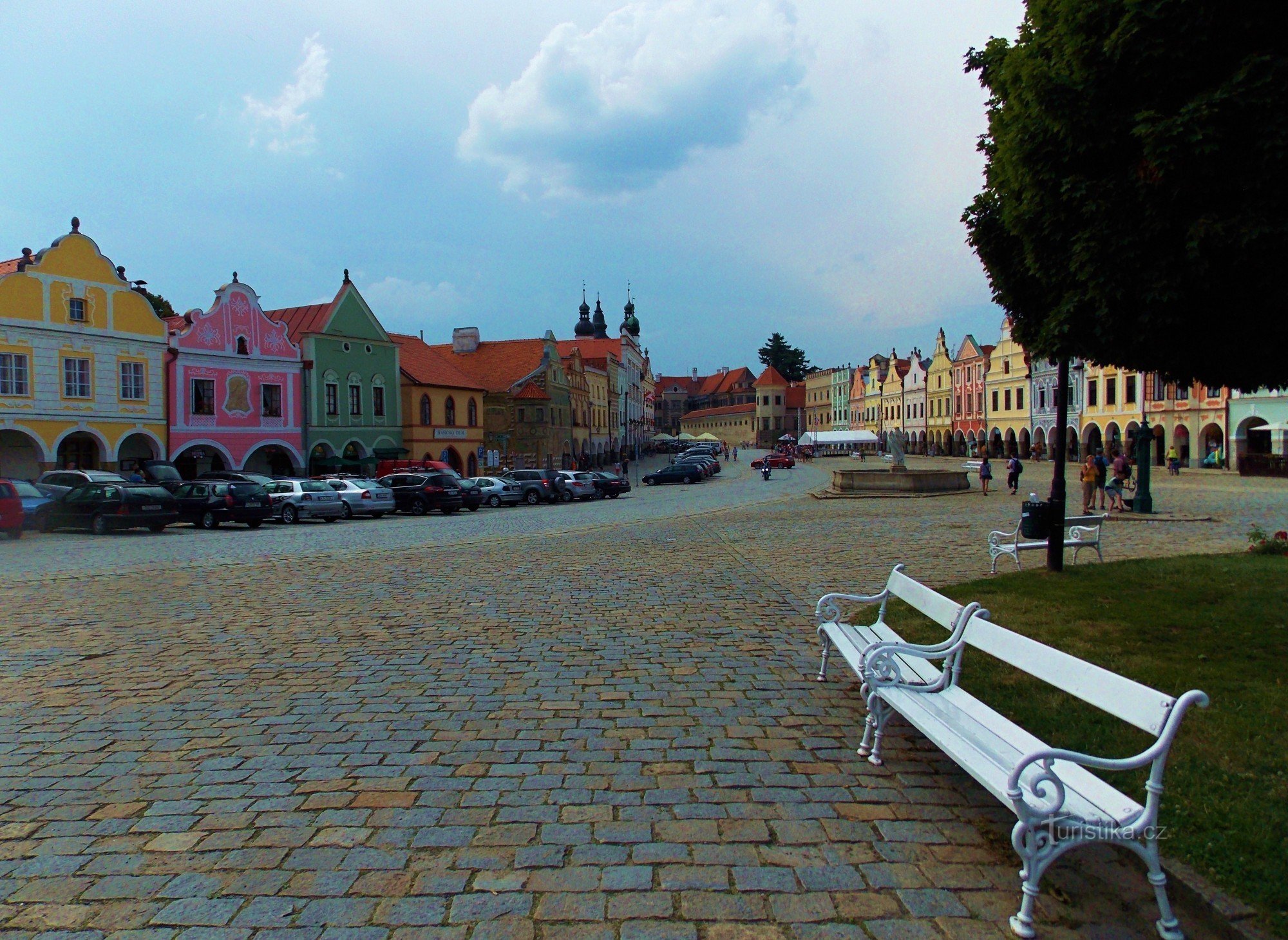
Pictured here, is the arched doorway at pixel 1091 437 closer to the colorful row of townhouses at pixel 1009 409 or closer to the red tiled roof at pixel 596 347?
the colorful row of townhouses at pixel 1009 409

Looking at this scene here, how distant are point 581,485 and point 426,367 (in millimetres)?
19353

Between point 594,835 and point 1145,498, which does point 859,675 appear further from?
point 1145,498

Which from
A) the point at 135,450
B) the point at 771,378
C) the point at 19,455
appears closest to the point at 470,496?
the point at 135,450

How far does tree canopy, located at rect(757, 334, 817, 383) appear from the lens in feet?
546

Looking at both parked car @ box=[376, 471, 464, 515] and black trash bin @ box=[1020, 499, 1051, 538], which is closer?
black trash bin @ box=[1020, 499, 1051, 538]

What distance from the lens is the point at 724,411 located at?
6747 inches

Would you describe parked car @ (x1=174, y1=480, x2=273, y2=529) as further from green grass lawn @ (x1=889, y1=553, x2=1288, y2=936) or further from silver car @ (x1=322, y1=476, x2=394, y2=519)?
green grass lawn @ (x1=889, y1=553, x2=1288, y2=936)

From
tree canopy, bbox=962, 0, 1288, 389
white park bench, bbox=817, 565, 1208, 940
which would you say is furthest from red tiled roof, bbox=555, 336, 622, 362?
white park bench, bbox=817, 565, 1208, 940

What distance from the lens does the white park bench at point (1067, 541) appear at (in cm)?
1289

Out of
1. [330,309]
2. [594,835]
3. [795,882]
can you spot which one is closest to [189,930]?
[594,835]

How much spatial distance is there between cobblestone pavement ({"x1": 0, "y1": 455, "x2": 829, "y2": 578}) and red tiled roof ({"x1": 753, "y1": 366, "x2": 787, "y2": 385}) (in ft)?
387

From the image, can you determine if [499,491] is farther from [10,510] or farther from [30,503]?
[10,510]

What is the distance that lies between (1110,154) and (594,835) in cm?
617

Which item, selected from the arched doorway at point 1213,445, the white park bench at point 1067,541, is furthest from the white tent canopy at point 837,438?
the white park bench at point 1067,541
